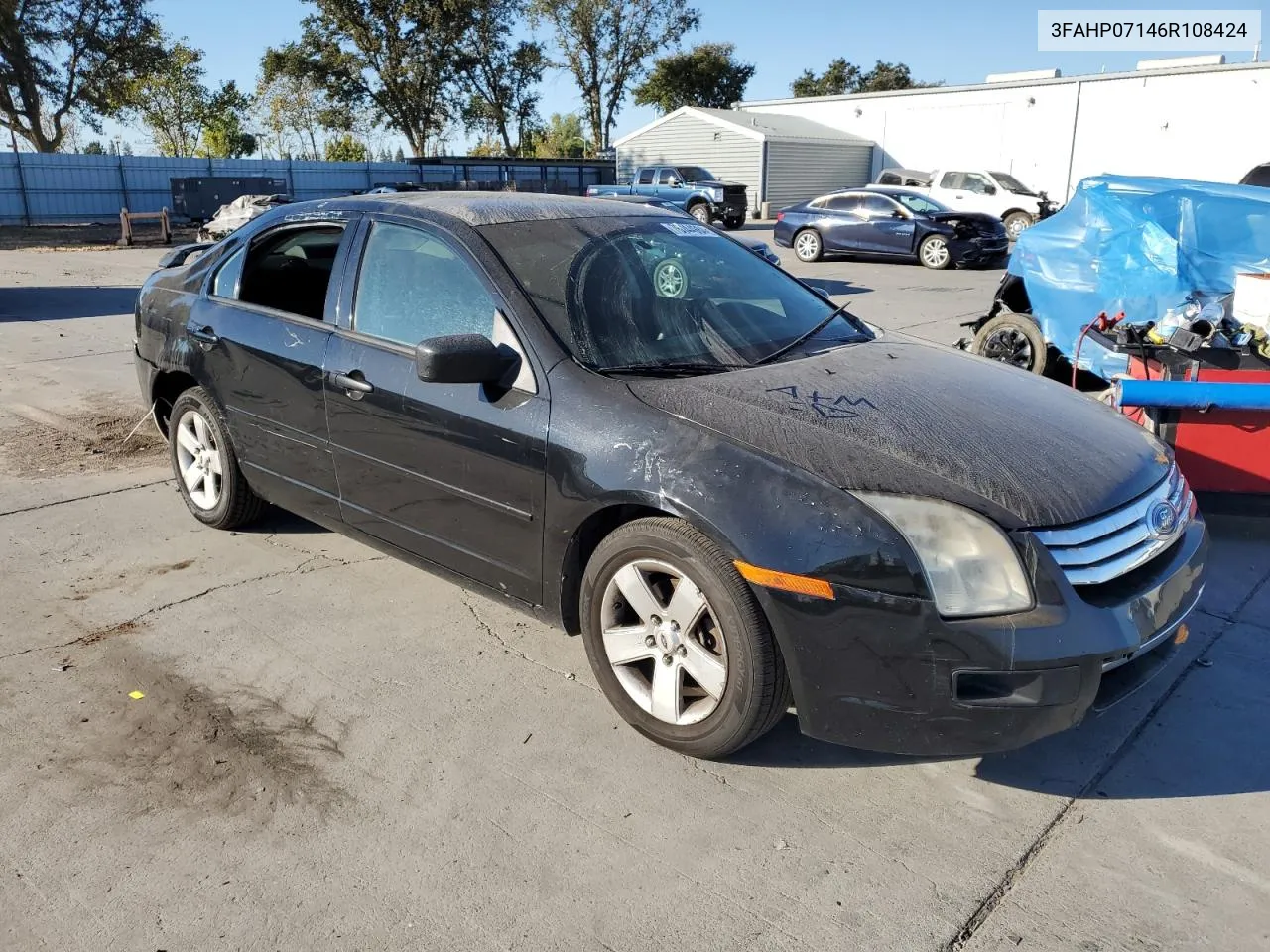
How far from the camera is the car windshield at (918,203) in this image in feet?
66.3

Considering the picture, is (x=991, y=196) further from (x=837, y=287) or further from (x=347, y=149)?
(x=347, y=149)

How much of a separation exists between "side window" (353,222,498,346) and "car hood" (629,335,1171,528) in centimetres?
77

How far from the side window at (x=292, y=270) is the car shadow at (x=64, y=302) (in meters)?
8.29

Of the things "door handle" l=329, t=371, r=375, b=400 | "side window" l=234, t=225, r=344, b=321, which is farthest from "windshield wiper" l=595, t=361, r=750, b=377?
"side window" l=234, t=225, r=344, b=321

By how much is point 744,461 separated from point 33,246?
2562 cm

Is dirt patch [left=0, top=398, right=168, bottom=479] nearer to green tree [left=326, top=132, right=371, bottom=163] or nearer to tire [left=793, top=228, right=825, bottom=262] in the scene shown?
tire [left=793, top=228, right=825, bottom=262]

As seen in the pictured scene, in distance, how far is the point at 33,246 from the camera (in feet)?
77.6

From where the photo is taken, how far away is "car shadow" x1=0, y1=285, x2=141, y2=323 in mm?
12547

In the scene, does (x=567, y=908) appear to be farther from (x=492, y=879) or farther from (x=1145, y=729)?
(x=1145, y=729)

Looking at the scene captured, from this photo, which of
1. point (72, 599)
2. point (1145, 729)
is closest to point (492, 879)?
point (1145, 729)

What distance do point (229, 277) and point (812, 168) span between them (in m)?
35.9

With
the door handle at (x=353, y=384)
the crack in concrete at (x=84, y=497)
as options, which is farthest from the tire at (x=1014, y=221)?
the door handle at (x=353, y=384)

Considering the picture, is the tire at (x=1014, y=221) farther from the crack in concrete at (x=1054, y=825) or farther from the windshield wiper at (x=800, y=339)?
the crack in concrete at (x=1054, y=825)

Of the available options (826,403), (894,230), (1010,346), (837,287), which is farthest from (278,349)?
(894,230)
